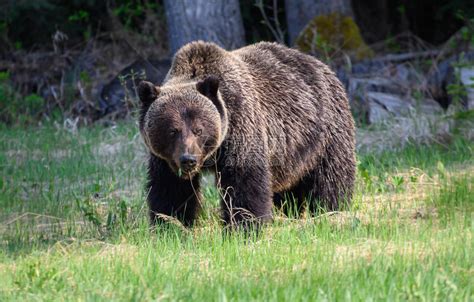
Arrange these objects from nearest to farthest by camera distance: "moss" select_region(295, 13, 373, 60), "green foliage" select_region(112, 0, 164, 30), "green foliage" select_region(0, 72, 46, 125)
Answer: "moss" select_region(295, 13, 373, 60)
"green foliage" select_region(0, 72, 46, 125)
"green foliage" select_region(112, 0, 164, 30)

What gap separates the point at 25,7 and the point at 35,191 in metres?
6.56

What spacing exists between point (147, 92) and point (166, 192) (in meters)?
0.76

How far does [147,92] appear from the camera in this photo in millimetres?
7227

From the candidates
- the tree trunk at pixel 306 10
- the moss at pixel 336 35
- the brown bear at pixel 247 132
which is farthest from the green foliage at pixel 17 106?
the brown bear at pixel 247 132

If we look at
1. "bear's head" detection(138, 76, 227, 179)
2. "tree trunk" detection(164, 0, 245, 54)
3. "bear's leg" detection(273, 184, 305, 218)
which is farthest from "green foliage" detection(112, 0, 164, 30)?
"bear's head" detection(138, 76, 227, 179)

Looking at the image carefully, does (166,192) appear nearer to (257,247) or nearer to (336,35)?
(257,247)

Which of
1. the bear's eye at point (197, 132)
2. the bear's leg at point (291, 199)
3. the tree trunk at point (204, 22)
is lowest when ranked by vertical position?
the bear's leg at point (291, 199)

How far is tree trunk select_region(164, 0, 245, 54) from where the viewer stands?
13.8 m

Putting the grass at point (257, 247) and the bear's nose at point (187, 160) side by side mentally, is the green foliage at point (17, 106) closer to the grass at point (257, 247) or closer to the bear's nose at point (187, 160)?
the grass at point (257, 247)

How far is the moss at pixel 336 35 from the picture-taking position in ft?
47.5

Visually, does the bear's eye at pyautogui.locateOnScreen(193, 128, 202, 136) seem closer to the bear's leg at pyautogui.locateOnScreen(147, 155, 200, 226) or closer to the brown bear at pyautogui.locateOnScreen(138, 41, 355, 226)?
the brown bear at pyautogui.locateOnScreen(138, 41, 355, 226)

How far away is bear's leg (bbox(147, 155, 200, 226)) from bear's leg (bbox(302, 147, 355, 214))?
1370 millimetres

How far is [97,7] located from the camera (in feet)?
57.9

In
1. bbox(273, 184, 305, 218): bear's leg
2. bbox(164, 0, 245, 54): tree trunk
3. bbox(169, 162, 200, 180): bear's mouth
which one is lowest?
bbox(273, 184, 305, 218): bear's leg
